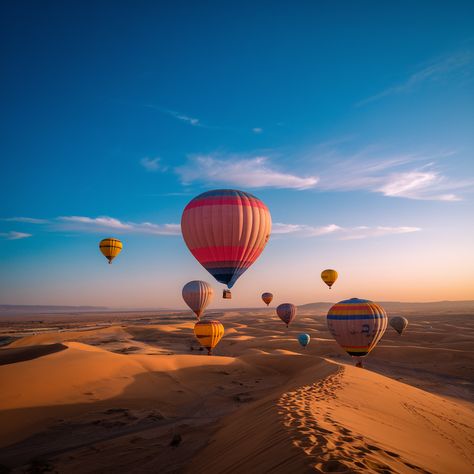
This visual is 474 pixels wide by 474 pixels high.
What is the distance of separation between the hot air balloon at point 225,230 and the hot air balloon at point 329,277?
3344 cm

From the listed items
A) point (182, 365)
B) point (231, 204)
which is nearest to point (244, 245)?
point (231, 204)

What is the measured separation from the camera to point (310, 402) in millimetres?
8906

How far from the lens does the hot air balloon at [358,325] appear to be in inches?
783

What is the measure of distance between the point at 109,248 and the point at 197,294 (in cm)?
1315

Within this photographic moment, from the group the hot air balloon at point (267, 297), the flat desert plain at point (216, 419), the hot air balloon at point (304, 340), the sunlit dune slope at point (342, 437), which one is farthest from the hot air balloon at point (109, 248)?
the hot air balloon at point (267, 297)

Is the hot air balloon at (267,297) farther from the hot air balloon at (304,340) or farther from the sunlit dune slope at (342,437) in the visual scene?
the sunlit dune slope at (342,437)

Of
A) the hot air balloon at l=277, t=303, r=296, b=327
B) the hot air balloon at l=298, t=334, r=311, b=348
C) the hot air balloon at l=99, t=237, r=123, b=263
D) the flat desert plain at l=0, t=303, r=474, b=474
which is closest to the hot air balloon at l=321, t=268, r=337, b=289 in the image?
the hot air balloon at l=277, t=303, r=296, b=327

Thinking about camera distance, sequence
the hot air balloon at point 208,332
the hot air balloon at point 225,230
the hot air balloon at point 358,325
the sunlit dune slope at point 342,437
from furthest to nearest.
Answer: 1. the hot air balloon at point 208,332
2. the hot air balloon at point 358,325
3. the hot air balloon at point 225,230
4. the sunlit dune slope at point 342,437

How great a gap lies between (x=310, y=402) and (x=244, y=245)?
36.1 ft

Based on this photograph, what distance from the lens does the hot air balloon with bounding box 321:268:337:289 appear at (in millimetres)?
50156

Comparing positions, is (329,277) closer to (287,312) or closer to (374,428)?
(287,312)

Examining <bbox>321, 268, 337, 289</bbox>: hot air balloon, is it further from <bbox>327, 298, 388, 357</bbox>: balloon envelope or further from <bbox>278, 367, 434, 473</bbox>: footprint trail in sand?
<bbox>278, 367, 434, 473</bbox>: footprint trail in sand

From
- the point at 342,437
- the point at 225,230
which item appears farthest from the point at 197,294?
the point at 342,437

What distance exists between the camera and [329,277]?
50.4m
